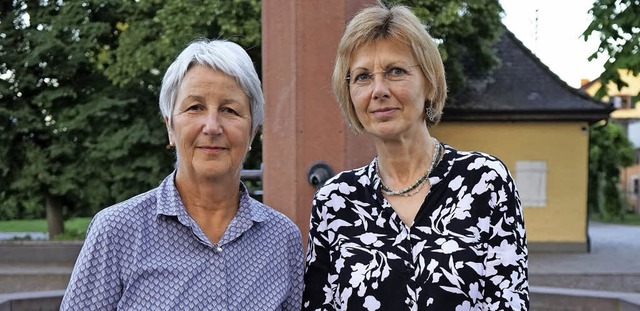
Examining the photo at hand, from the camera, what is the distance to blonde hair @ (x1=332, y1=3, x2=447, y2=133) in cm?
248

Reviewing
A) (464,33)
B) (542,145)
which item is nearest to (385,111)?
(464,33)

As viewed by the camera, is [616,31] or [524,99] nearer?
[616,31]

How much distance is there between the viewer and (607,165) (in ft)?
123

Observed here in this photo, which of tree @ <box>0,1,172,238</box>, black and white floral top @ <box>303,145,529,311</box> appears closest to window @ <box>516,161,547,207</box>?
tree @ <box>0,1,172,238</box>

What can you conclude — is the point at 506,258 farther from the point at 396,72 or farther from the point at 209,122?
the point at 209,122

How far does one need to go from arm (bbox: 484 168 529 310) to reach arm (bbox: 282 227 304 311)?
22.9 inches

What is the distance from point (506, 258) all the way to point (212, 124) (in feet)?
3.05

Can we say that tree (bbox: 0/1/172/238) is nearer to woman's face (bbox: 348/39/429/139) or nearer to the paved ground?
A: the paved ground

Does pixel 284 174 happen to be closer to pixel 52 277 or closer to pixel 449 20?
pixel 52 277

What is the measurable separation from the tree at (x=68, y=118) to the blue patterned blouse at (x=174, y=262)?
16177 millimetres

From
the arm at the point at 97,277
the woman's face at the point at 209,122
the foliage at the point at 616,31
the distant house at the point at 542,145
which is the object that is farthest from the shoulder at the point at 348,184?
the distant house at the point at 542,145

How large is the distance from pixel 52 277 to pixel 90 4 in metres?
7.37

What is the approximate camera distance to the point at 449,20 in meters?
17.2

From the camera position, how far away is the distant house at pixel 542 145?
20.9 metres
